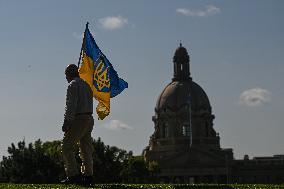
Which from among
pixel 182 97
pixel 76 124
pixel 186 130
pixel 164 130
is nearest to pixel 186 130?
pixel 186 130

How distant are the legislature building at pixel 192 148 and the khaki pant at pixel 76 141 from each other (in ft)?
330

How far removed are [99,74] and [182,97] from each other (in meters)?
108

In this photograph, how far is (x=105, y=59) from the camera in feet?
57.9

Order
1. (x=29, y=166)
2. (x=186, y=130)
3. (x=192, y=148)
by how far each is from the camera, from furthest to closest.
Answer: (x=186, y=130) → (x=192, y=148) → (x=29, y=166)

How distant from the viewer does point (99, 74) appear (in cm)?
1752

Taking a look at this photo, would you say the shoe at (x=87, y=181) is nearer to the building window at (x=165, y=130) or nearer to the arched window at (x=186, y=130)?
the arched window at (x=186, y=130)

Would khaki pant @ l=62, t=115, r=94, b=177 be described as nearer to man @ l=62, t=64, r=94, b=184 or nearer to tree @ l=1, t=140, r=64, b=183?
man @ l=62, t=64, r=94, b=184

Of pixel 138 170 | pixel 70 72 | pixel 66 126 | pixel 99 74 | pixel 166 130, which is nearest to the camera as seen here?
pixel 66 126

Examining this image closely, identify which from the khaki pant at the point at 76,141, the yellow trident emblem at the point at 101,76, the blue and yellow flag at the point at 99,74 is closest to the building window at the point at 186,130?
the blue and yellow flag at the point at 99,74

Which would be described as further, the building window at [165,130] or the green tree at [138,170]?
the building window at [165,130]

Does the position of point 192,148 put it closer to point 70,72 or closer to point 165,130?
point 165,130

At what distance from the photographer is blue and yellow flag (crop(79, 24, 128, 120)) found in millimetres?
17266

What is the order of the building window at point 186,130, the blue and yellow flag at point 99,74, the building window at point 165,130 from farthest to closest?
the building window at point 165,130 → the building window at point 186,130 → the blue and yellow flag at point 99,74

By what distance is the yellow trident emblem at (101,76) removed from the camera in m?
17.4
